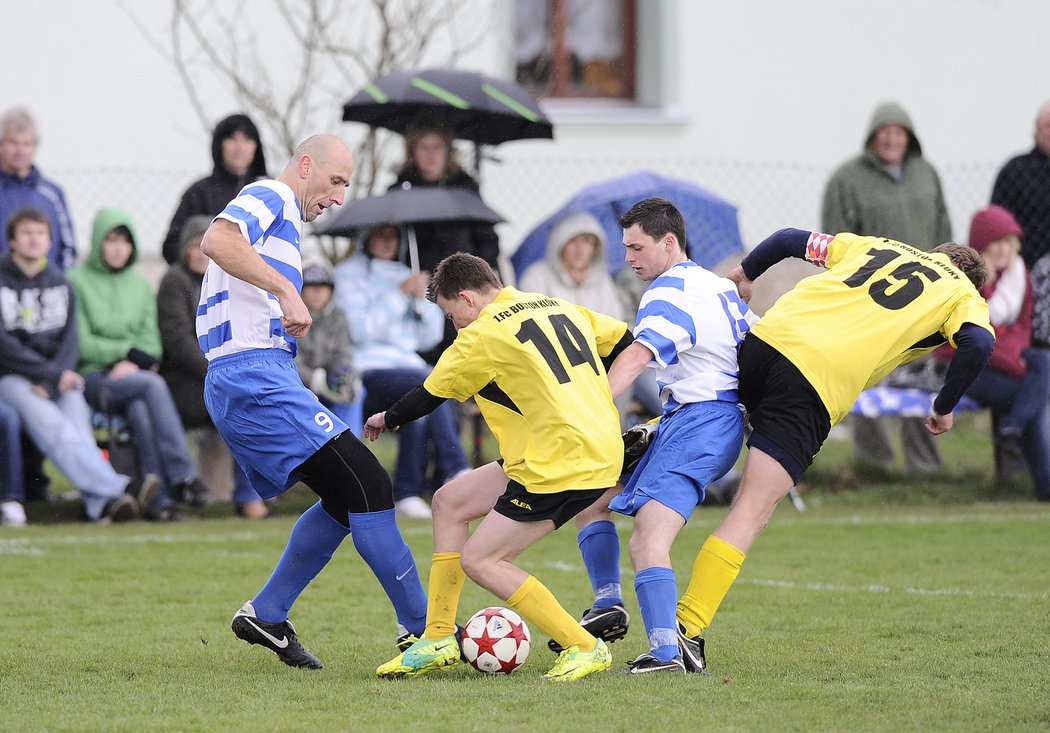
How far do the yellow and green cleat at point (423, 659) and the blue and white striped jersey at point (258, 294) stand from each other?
1197mm

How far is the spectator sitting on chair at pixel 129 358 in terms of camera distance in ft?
33.5

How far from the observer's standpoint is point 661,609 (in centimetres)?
562

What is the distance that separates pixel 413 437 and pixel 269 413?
15.4 feet

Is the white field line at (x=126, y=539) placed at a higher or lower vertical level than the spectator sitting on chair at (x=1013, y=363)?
lower

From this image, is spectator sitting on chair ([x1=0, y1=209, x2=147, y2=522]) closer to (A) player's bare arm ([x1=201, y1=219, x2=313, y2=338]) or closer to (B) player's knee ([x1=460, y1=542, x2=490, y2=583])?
(A) player's bare arm ([x1=201, y1=219, x2=313, y2=338])

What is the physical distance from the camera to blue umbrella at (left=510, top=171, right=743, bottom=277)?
38.4 feet

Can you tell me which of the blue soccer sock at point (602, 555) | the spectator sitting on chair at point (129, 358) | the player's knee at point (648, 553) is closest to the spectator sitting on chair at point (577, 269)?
the spectator sitting on chair at point (129, 358)

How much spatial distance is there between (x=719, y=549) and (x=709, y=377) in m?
0.65

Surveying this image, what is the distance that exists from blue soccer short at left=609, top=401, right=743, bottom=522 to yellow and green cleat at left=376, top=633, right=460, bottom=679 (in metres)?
0.79

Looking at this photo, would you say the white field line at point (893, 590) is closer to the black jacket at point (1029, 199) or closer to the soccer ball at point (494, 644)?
the soccer ball at point (494, 644)

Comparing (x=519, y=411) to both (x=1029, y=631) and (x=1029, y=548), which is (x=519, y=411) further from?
(x=1029, y=548)

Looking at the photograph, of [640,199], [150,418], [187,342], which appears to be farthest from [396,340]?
[640,199]

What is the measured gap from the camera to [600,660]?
18.5 feet

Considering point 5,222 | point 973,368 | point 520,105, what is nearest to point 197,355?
point 5,222
